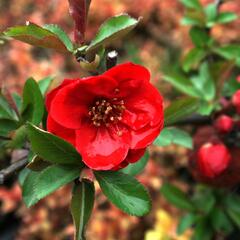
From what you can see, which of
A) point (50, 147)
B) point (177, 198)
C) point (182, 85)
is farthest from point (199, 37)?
point (50, 147)

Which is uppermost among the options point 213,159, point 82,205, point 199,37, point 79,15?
point 79,15

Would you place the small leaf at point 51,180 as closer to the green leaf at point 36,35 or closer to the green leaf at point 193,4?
the green leaf at point 36,35

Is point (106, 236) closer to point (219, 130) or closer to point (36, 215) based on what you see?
point (36, 215)

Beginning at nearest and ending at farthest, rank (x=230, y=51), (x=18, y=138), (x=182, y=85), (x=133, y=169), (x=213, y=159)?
(x=18, y=138) → (x=133, y=169) → (x=213, y=159) → (x=182, y=85) → (x=230, y=51)

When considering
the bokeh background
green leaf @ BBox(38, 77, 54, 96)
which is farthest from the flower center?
the bokeh background

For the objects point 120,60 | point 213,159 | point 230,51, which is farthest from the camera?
point 120,60

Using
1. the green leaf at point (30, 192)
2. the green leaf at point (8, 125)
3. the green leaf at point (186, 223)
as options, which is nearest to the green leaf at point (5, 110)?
the green leaf at point (8, 125)

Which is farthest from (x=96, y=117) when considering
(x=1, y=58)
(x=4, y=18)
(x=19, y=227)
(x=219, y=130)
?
(x=4, y=18)

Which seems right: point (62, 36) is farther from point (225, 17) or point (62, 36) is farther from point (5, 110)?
point (225, 17)
